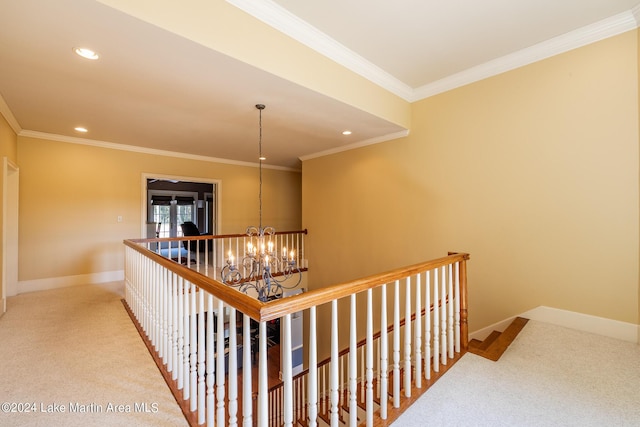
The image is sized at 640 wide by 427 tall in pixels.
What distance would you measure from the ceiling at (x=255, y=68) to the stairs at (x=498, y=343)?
8.66 feet

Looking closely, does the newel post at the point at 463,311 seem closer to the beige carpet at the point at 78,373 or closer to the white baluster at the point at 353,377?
the white baluster at the point at 353,377

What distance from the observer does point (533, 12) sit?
2275 millimetres

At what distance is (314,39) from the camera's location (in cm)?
251

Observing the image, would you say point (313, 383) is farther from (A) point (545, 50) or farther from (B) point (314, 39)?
(A) point (545, 50)

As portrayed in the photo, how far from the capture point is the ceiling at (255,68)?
6.01 feet

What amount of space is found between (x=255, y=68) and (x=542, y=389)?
3111 mm

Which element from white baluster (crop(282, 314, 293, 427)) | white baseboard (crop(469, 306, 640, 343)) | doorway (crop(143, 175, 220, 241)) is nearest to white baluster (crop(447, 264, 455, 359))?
white baseboard (crop(469, 306, 640, 343))

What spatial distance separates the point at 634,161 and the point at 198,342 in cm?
362

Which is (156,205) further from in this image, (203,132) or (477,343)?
(477,343)

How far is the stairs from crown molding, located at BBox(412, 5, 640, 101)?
105 inches

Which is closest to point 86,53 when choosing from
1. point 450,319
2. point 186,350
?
point 186,350

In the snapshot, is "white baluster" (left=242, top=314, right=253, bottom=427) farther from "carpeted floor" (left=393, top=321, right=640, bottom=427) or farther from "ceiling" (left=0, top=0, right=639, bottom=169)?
"ceiling" (left=0, top=0, right=639, bottom=169)

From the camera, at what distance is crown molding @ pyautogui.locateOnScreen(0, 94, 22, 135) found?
2993 mm

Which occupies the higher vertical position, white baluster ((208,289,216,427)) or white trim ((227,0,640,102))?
white trim ((227,0,640,102))
